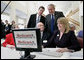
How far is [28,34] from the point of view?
1564 mm

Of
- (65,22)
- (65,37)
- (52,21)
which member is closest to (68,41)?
(65,37)

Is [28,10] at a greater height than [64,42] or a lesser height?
greater

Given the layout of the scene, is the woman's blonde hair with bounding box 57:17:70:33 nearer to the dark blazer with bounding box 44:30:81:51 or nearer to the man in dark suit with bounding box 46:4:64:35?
the dark blazer with bounding box 44:30:81:51

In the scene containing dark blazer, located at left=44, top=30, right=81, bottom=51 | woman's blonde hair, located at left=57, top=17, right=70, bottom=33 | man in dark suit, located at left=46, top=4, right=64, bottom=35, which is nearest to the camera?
dark blazer, located at left=44, top=30, right=81, bottom=51

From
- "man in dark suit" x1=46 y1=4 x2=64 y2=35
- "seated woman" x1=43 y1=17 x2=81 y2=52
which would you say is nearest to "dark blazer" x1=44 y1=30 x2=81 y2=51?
"seated woman" x1=43 y1=17 x2=81 y2=52

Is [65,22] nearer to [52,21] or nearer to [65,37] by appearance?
[65,37]

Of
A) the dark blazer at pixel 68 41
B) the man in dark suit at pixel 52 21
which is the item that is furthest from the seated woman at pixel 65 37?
the man in dark suit at pixel 52 21

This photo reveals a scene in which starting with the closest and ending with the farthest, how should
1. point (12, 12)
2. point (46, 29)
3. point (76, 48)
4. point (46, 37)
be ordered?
point (76, 48), point (46, 37), point (46, 29), point (12, 12)

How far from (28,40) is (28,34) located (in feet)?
0.21

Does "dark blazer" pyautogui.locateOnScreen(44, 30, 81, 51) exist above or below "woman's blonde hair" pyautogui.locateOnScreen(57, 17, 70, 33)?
below

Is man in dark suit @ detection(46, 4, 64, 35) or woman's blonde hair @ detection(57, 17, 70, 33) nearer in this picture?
woman's blonde hair @ detection(57, 17, 70, 33)

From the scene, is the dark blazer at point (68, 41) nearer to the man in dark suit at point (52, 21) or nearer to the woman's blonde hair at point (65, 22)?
the woman's blonde hair at point (65, 22)

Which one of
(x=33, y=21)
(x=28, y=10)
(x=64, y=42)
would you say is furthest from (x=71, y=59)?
(x=28, y=10)

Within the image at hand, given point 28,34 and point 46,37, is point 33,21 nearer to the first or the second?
point 46,37
